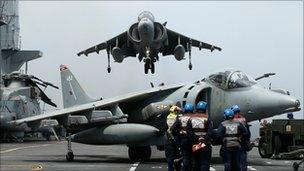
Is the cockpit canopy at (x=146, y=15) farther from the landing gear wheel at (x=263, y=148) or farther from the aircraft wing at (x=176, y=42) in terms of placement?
the landing gear wheel at (x=263, y=148)

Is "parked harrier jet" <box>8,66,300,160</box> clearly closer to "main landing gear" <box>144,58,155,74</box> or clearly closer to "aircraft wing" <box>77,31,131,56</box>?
"main landing gear" <box>144,58,155,74</box>

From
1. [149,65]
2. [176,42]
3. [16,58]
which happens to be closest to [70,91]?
[149,65]

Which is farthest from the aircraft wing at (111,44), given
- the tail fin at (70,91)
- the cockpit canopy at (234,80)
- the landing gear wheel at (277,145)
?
the cockpit canopy at (234,80)

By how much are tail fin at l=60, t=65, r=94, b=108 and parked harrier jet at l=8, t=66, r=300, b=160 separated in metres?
5.76

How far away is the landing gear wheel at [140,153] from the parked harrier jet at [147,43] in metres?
10.7

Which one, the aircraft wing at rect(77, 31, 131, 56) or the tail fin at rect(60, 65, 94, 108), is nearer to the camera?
the tail fin at rect(60, 65, 94, 108)

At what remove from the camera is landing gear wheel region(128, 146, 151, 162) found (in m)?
21.6

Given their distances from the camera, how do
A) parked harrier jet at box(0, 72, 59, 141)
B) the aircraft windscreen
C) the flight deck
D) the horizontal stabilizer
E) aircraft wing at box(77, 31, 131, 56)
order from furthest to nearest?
1. the horizontal stabilizer
2. parked harrier jet at box(0, 72, 59, 141)
3. aircraft wing at box(77, 31, 131, 56)
4. the aircraft windscreen
5. the flight deck

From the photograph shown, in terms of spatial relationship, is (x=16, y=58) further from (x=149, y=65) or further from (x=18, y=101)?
(x=149, y=65)

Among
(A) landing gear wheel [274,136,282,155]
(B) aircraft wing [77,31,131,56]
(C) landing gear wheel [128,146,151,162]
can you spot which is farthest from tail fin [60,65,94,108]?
(A) landing gear wheel [274,136,282,155]

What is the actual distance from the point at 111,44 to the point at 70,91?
10.0m

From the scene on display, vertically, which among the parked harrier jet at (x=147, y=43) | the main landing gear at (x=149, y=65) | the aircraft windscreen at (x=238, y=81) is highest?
the parked harrier jet at (x=147, y=43)

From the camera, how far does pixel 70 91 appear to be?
2838cm

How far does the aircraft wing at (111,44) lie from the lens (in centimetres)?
3641
